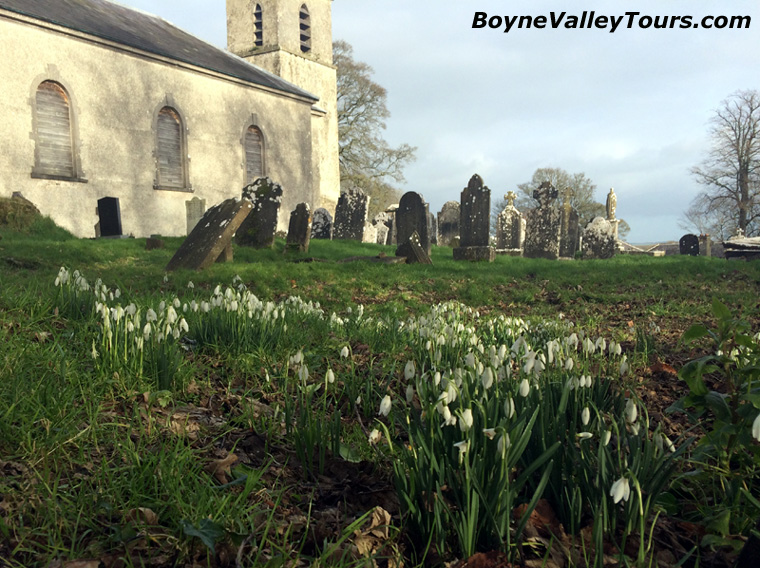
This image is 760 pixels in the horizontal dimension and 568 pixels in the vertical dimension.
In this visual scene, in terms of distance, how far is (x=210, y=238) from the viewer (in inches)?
432

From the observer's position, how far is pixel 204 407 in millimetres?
3529

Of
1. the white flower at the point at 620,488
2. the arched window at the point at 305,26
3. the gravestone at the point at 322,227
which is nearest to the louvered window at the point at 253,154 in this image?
the gravestone at the point at 322,227

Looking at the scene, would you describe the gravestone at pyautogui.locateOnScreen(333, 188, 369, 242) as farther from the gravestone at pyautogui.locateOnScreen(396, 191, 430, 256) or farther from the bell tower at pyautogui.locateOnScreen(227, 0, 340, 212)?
the bell tower at pyautogui.locateOnScreen(227, 0, 340, 212)

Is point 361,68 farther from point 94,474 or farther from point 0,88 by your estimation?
point 94,474

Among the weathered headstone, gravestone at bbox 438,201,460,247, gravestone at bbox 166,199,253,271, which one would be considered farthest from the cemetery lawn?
gravestone at bbox 438,201,460,247

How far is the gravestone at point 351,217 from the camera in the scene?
21.4 m

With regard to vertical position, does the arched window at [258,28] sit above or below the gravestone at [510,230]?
above

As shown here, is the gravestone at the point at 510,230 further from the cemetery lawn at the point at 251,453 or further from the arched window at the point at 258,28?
the arched window at the point at 258,28

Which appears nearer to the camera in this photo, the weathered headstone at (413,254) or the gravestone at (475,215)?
the weathered headstone at (413,254)

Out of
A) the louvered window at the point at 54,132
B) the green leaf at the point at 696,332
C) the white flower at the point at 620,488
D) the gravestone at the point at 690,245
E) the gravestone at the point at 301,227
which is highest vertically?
the louvered window at the point at 54,132

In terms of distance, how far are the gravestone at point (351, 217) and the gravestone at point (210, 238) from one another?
1003 cm

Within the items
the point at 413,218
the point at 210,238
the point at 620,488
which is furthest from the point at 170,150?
the point at 620,488

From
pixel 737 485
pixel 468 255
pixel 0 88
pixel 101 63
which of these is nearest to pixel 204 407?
pixel 737 485

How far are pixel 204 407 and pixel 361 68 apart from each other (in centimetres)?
4576
